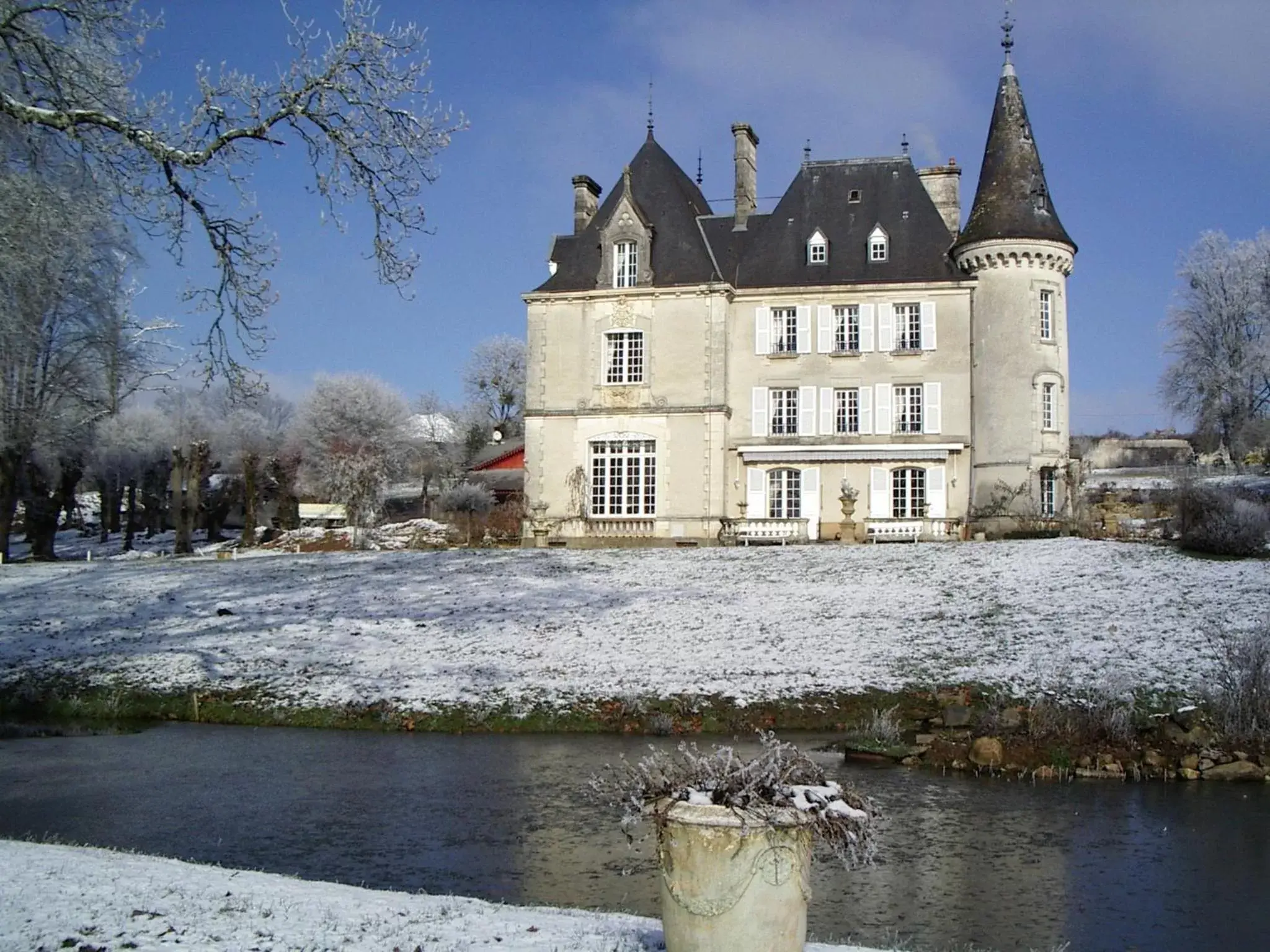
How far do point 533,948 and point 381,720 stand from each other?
13.1 metres

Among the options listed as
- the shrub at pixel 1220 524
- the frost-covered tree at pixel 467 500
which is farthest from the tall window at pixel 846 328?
the frost-covered tree at pixel 467 500

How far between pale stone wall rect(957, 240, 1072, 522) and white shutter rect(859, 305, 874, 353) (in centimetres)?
325

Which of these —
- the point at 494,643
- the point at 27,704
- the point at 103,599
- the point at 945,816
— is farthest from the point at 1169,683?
the point at 103,599

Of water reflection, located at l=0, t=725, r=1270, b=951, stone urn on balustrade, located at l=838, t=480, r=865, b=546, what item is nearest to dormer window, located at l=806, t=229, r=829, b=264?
stone urn on balustrade, located at l=838, t=480, r=865, b=546

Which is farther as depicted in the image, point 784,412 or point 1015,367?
point 784,412

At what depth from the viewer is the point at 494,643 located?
23.2 meters

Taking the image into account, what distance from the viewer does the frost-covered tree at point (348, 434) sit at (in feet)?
204

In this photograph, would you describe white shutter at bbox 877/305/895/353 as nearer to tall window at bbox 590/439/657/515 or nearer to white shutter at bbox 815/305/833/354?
white shutter at bbox 815/305/833/354

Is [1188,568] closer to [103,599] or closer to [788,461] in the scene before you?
[788,461]

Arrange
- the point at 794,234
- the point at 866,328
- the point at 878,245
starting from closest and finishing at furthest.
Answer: the point at 866,328, the point at 878,245, the point at 794,234

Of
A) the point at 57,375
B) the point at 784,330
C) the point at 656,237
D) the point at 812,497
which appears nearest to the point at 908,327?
the point at 784,330

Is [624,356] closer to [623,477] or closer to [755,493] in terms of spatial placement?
[623,477]

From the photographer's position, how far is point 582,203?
4384cm

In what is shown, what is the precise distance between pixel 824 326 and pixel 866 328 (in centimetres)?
135
